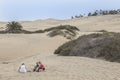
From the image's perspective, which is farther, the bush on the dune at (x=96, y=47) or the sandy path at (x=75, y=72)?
the bush on the dune at (x=96, y=47)

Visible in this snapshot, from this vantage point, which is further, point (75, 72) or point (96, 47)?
point (96, 47)

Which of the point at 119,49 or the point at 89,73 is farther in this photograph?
the point at 119,49

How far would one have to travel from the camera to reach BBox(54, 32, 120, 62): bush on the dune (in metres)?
18.7

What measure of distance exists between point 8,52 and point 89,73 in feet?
48.3

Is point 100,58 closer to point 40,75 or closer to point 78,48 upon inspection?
point 78,48

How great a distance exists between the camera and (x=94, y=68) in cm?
1623

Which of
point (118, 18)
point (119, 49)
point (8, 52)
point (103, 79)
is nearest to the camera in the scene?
point (103, 79)

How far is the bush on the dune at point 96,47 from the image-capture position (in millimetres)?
18734

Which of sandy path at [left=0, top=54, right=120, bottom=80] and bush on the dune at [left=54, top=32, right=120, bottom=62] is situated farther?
bush on the dune at [left=54, top=32, right=120, bottom=62]

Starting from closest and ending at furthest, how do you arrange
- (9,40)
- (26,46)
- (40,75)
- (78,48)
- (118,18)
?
1. (40,75)
2. (78,48)
3. (26,46)
4. (9,40)
5. (118,18)

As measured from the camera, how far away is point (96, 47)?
65.8ft

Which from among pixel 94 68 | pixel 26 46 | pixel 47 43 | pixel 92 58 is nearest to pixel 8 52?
pixel 26 46

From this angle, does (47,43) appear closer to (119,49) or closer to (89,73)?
(119,49)

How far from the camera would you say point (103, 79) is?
44.0ft
